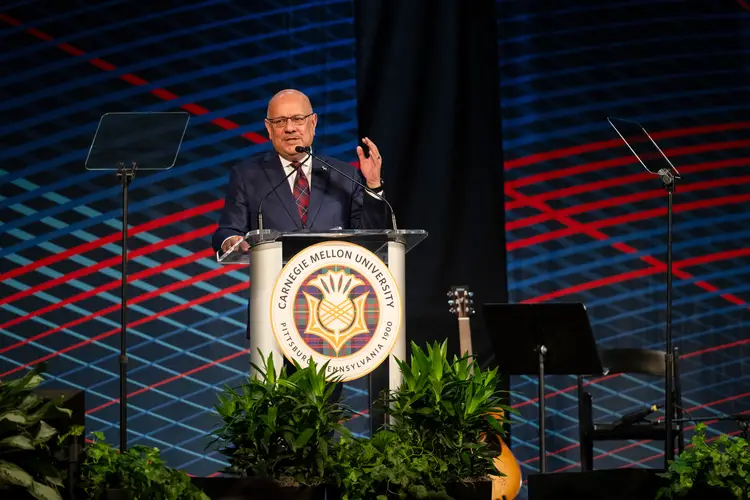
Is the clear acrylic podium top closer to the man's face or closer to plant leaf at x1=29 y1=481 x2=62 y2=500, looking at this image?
the man's face

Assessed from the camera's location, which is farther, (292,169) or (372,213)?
(292,169)

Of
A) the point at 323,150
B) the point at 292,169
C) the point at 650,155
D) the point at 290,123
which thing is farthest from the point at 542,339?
the point at 323,150

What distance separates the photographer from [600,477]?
3.36 meters

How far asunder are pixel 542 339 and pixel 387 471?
163 cm

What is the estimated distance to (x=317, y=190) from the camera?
4.10 m

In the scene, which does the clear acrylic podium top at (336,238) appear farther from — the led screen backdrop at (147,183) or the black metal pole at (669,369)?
the led screen backdrop at (147,183)

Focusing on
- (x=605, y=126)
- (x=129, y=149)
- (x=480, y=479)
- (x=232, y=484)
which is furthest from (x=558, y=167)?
(x=232, y=484)

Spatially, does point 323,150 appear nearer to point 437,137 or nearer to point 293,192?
point 437,137

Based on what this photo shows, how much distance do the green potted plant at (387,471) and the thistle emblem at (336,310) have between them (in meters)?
0.42

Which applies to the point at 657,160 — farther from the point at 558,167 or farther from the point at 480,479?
the point at 480,479

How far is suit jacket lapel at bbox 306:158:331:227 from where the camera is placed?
4074 millimetres

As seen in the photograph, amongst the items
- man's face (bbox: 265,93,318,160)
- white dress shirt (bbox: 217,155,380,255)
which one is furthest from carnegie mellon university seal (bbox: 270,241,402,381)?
man's face (bbox: 265,93,318,160)

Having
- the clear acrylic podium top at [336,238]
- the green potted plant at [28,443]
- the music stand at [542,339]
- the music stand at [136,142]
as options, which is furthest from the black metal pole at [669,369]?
the green potted plant at [28,443]

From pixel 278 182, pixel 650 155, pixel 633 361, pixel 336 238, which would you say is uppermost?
pixel 650 155
